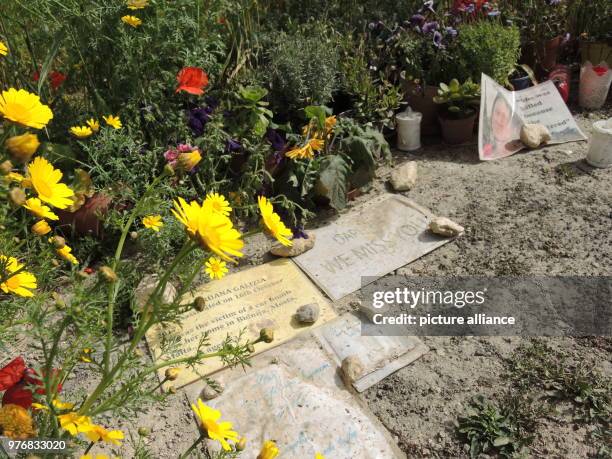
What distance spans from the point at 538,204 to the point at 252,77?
186 cm

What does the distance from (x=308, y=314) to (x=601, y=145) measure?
86.7 inches

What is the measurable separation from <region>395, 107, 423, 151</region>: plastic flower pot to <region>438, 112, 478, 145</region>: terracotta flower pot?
184mm

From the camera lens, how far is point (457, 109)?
3471 millimetres

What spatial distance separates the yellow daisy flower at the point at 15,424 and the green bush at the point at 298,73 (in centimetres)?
240

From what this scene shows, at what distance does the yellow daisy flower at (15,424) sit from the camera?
0.96 meters

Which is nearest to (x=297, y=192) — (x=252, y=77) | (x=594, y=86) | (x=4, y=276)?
(x=252, y=77)

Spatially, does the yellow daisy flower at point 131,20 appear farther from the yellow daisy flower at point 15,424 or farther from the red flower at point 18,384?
the yellow daisy flower at point 15,424

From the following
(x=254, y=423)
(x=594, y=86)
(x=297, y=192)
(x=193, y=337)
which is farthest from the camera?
(x=594, y=86)

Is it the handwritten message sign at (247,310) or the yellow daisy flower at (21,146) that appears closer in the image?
the yellow daisy flower at (21,146)

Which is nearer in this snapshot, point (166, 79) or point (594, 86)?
point (166, 79)

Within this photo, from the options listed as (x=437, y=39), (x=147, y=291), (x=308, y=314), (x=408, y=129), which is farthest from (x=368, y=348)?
(x=437, y=39)

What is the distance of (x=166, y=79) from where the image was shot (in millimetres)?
2727

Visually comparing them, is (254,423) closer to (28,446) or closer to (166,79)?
(28,446)

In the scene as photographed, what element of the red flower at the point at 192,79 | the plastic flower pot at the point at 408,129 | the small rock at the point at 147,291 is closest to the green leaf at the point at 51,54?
the red flower at the point at 192,79
